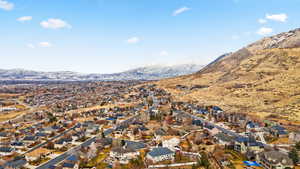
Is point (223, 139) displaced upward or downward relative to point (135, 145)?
upward

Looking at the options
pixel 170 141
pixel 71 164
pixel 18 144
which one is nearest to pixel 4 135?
pixel 18 144

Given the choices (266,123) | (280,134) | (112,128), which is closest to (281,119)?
(266,123)

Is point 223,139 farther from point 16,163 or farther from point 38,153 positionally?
point 16,163

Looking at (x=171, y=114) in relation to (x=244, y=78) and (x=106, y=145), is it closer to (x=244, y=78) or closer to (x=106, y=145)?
(x=106, y=145)

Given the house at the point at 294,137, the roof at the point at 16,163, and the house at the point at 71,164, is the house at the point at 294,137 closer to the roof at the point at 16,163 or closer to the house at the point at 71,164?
the house at the point at 71,164

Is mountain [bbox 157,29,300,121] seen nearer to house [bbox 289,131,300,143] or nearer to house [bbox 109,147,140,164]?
house [bbox 289,131,300,143]

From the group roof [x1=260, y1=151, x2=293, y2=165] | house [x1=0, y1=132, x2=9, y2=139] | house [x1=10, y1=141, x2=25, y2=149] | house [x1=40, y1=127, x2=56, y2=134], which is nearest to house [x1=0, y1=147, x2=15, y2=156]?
house [x1=10, y1=141, x2=25, y2=149]
